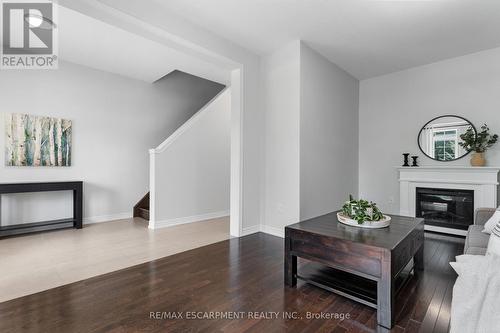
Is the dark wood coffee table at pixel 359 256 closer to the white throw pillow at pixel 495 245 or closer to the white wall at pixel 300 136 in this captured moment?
the white throw pillow at pixel 495 245

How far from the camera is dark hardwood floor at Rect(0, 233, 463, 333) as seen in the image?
1.69m

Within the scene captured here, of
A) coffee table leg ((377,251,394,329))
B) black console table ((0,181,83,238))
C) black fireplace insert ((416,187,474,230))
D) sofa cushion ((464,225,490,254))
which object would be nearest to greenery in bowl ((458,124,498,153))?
black fireplace insert ((416,187,474,230))

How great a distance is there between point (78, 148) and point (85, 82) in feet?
3.76

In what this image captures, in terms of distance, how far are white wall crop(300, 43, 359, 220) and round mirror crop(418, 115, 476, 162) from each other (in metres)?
1.13

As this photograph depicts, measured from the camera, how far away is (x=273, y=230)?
393 centimetres

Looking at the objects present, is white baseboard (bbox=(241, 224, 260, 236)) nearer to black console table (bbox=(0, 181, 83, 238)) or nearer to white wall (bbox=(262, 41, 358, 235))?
white wall (bbox=(262, 41, 358, 235))

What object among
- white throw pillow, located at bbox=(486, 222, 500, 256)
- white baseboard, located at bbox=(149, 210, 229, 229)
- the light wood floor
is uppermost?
white throw pillow, located at bbox=(486, 222, 500, 256)

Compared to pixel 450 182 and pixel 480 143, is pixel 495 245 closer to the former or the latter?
pixel 450 182

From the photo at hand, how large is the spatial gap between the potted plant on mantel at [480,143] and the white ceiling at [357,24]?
125cm

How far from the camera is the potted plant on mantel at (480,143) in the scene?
12.5 feet

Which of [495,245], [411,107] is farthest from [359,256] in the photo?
[411,107]

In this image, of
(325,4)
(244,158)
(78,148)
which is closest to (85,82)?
(78,148)
